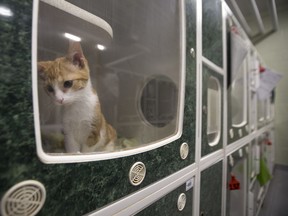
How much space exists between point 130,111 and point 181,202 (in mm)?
449

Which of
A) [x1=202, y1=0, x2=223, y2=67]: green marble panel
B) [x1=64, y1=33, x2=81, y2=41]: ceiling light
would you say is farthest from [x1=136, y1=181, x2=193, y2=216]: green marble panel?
[x1=202, y1=0, x2=223, y2=67]: green marble panel

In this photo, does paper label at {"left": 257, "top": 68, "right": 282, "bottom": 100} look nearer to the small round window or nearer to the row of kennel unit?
the row of kennel unit

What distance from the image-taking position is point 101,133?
53 centimetres

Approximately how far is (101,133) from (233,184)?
1.05 metres

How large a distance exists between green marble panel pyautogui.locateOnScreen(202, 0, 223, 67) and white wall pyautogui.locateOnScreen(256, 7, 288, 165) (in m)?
2.36

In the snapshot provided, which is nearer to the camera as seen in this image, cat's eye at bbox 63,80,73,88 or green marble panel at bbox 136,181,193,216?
cat's eye at bbox 63,80,73,88

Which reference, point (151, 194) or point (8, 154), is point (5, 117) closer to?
point (8, 154)

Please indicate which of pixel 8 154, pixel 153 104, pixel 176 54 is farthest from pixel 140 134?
pixel 8 154

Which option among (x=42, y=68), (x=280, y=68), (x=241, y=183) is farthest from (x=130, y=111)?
(x=280, y=68)

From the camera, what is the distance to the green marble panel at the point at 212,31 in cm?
87

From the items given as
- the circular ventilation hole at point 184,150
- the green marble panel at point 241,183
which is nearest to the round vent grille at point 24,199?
the circular ventilation hole at point 184,150

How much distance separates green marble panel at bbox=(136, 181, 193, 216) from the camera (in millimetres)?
566

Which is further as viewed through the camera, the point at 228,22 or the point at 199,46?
the point at 228,22

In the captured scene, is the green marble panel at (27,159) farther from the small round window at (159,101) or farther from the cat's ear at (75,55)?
the small round window at (159,101)
